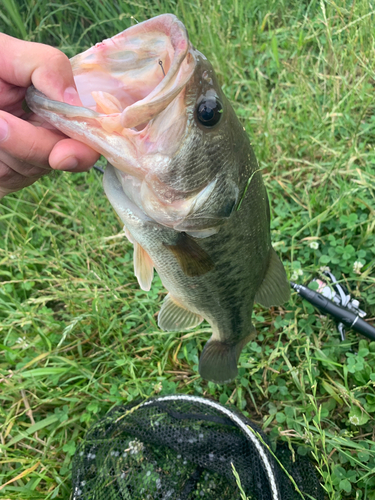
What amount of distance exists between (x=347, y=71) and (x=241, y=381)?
9.83 ft

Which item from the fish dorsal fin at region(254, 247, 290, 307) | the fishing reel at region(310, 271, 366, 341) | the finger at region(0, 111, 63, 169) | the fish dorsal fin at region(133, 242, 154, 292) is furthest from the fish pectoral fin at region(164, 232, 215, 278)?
the fishing reel at region(310, 271, 366, 341)

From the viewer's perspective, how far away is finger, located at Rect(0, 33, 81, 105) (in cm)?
133

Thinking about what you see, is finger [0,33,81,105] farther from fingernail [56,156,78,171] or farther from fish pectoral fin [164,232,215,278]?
fish pectoral fin [164,232,215,278]

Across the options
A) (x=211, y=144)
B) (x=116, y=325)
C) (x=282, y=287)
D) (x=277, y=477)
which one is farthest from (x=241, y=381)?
(x=211, y=144)

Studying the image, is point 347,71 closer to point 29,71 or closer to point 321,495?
point 29,71

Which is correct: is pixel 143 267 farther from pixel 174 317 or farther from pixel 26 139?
pixel 26 139

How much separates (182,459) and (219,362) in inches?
23.8

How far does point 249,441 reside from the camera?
6.51 feet

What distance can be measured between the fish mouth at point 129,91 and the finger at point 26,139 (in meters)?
0.09

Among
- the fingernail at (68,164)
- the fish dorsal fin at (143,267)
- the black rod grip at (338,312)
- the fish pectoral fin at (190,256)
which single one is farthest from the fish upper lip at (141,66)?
the black rod grip at (338,312)

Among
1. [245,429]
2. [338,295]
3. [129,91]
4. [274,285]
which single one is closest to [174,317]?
[274,285]

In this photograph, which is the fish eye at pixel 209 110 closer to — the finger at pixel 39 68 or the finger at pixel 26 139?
the finger at pixel 39 68

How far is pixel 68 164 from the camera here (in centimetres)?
143

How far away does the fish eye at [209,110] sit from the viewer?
1.30 m
